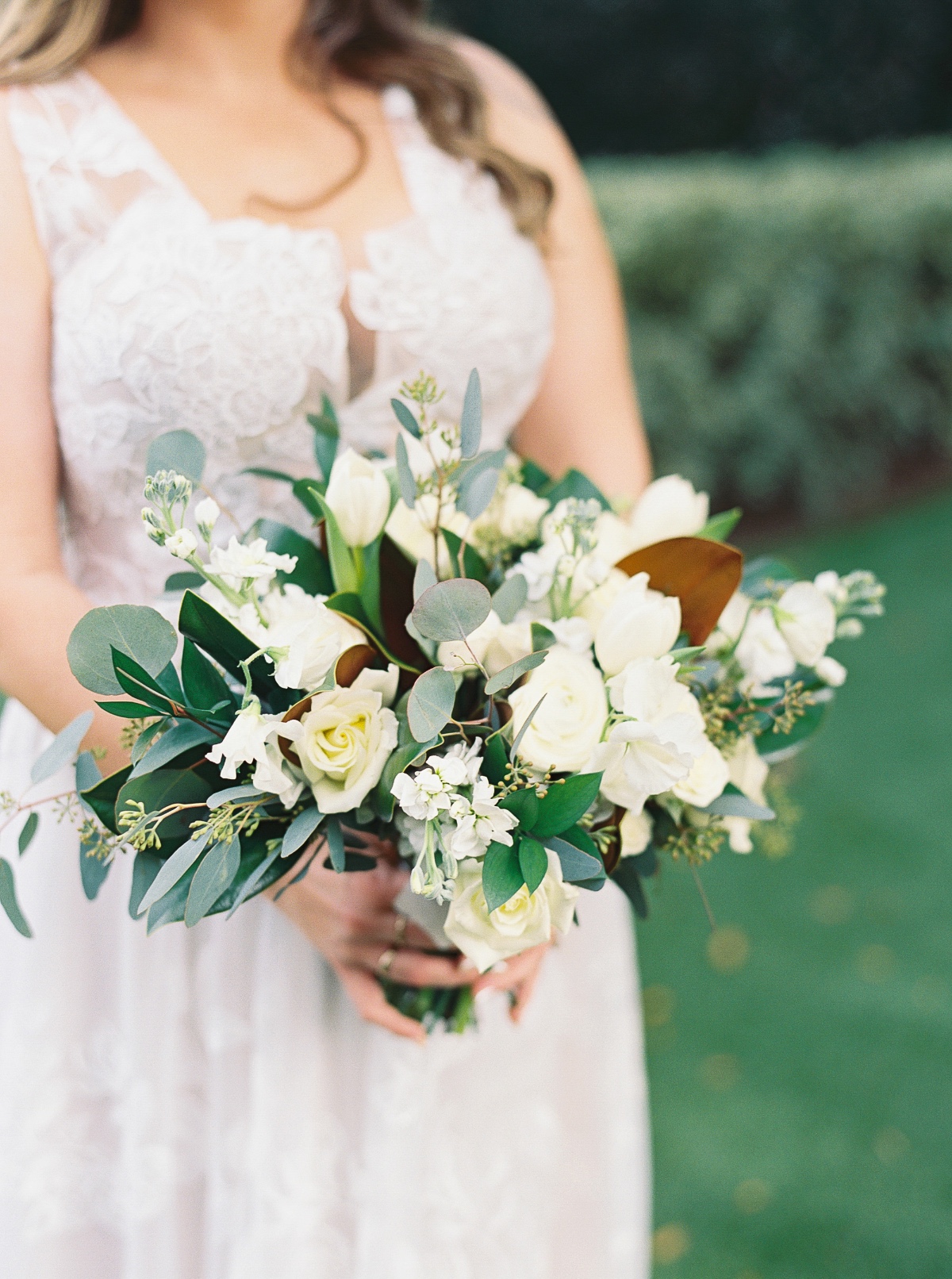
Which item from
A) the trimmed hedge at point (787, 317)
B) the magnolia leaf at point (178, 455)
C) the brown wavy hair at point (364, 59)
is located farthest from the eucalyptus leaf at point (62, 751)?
the trimmed hedge at point (787, 317)

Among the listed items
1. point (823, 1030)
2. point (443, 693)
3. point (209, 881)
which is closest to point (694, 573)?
point (443, 693)

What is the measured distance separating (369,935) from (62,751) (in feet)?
1.57

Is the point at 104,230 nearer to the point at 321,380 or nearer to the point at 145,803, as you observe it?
the point at 321,380

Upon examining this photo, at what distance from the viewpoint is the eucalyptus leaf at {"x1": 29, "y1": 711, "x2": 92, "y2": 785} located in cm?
103

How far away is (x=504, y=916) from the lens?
1092mm

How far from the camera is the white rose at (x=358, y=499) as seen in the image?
1181 mm

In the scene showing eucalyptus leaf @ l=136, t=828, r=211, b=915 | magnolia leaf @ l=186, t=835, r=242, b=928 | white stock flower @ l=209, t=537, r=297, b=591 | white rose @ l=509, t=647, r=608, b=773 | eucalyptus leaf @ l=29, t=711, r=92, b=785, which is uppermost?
white stock flower @ l=209, t=537, r=297, b=591

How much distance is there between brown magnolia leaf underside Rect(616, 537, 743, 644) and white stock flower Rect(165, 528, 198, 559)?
0.47 m

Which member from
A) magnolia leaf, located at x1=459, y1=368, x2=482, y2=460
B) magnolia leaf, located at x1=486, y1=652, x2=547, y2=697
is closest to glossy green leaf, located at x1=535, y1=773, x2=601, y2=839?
magnolia leaf, located at x1=486, y1=652, x2=547, y2=697

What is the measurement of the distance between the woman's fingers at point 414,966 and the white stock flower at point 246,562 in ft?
1.78

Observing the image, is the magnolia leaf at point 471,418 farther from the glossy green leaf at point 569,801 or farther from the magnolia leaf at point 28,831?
the magnolia leaf at point 28,831

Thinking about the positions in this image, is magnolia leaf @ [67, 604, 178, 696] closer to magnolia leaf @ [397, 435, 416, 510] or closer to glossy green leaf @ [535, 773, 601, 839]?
magnolia leaf @ [397, 435, 416, 510]

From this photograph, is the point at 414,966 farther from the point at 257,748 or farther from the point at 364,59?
the point at 364,59

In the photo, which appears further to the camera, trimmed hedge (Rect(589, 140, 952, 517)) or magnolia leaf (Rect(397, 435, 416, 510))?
trimmed hedge (Rect(589, 140, 952, 517))
